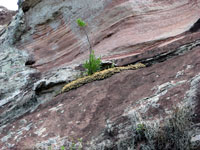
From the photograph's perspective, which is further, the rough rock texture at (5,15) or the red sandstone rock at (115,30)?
the rough rock texture at (5,15)

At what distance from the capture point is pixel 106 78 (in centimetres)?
638

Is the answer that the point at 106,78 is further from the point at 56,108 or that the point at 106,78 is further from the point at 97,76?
the point at 56,108

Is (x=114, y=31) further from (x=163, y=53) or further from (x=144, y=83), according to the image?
(x=144, y=83)

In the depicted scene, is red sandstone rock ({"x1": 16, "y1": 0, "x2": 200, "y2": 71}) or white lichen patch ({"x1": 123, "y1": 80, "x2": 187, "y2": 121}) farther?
red sandstone rock ({"x1": 16, "y1": 0, "x2": 200, "y2": 71})

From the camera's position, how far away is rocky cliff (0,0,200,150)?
4059 mm

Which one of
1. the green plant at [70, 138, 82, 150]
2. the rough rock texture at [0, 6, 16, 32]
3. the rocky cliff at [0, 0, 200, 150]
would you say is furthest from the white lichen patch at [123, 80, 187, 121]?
the rough rock texture at [0, 6, 16, 32]

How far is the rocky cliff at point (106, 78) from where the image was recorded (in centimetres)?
406

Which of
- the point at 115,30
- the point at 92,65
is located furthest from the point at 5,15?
the point at 92,65

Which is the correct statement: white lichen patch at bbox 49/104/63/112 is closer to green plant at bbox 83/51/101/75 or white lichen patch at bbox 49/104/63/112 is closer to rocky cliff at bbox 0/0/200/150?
rocky cliff at bbox 0/0/200/150

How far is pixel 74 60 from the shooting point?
9172 mm

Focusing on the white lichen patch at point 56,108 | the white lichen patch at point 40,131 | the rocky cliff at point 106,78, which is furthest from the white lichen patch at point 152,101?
the white lichen patch at point 56,108

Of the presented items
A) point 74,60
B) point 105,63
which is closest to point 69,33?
point 74,60

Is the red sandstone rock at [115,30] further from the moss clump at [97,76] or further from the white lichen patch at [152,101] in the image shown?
the white lichen patch at [152,101]

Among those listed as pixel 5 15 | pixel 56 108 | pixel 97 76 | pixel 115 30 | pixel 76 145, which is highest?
pixel 5 15
